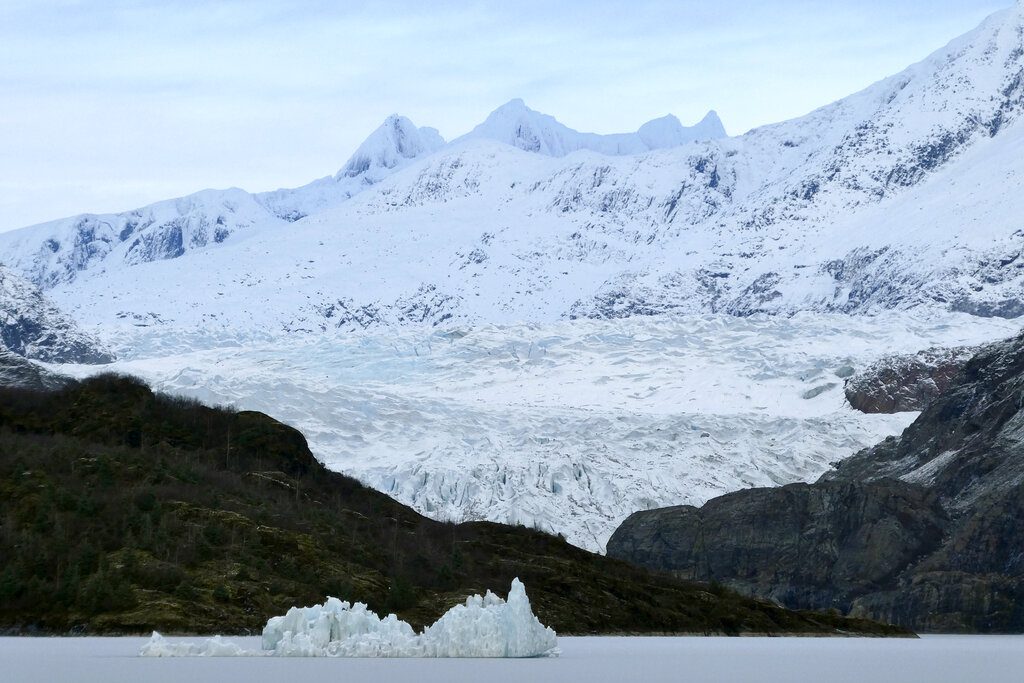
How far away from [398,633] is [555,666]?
8.78 meters

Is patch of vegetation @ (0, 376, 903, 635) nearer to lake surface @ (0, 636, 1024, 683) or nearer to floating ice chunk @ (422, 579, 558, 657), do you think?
lake surface @ (0, 636, 1024, 683)

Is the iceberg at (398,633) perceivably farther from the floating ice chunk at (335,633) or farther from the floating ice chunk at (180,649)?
the floating ice chunk at (180,649)

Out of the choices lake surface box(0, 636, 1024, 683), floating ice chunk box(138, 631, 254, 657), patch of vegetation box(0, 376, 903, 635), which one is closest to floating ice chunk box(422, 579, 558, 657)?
lake surface box(0, 636, 1024, 683)

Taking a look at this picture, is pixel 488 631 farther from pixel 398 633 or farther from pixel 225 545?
pixel 225 545

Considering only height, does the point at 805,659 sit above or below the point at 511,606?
below

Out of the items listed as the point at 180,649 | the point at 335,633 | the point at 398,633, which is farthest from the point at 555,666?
the point at 180,649

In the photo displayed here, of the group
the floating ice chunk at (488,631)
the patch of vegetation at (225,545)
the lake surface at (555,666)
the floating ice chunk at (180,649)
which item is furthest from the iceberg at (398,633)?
the patch of vegetation at (225,545)

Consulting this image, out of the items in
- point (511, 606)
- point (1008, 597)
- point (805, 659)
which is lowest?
point (1008, 597)

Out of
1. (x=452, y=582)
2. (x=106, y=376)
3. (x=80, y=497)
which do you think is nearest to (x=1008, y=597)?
(x=452, y=582)

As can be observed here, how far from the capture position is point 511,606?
88.2 metres

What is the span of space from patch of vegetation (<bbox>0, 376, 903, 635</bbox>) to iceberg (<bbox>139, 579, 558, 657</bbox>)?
1466cm

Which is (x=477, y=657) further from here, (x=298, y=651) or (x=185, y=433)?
(x=185, y=433)

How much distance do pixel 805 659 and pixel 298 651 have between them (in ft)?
88.7

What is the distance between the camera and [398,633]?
8819 cm
